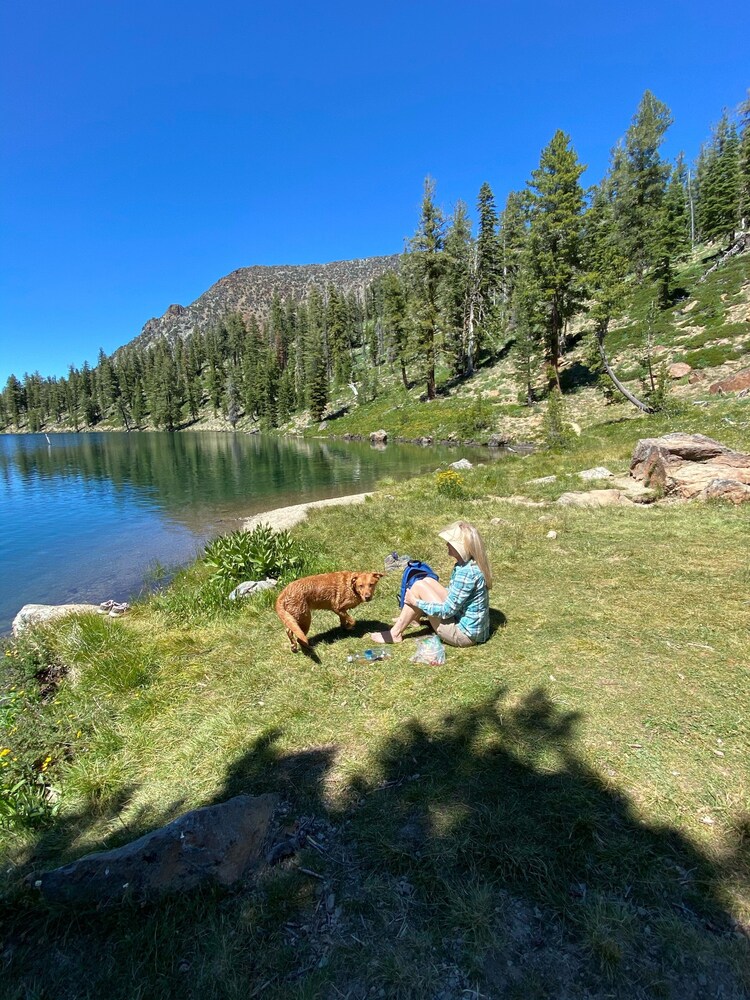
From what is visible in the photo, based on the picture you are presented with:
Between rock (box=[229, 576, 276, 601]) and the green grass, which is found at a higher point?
rock (box=[229, 576, 276, 601])

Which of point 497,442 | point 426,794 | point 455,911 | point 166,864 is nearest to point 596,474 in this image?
point 426,794

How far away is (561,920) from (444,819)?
95 cm

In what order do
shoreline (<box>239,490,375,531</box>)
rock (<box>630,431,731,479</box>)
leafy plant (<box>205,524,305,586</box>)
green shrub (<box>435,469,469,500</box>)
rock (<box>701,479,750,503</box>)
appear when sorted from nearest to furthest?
leafy plant (<box>205,524,305,586</box>) < rock (<box>701,479,750,503</box>) < rock (<box>630,431,731,479</box>) < shoreline (<box>239,490,375,531</box>) < green shrub (<box>435,469,469,500</box>)

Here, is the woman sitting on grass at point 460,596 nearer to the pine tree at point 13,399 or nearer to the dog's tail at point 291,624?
the dog's tail at point 291,624

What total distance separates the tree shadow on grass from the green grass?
0.01 metres

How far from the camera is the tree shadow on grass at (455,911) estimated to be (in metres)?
2.53

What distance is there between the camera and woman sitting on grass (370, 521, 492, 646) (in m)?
5.81

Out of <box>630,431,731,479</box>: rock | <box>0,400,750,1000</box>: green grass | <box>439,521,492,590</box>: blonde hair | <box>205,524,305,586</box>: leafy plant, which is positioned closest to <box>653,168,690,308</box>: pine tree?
<box>630,431,731,479</box>: rock

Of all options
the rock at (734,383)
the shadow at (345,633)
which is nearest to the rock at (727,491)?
the shadow at (345,633)

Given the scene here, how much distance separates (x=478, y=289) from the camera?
5362 centimetres

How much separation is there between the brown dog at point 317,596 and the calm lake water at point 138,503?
26.4ft

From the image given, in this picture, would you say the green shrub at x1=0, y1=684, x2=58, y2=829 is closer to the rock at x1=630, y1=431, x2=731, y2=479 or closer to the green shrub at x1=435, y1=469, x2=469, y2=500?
the green shrub at x1=435, y1=469, x2=469, y2=500

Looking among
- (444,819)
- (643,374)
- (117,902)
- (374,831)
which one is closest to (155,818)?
(117,902)

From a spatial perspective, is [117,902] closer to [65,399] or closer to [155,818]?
[155,818]
